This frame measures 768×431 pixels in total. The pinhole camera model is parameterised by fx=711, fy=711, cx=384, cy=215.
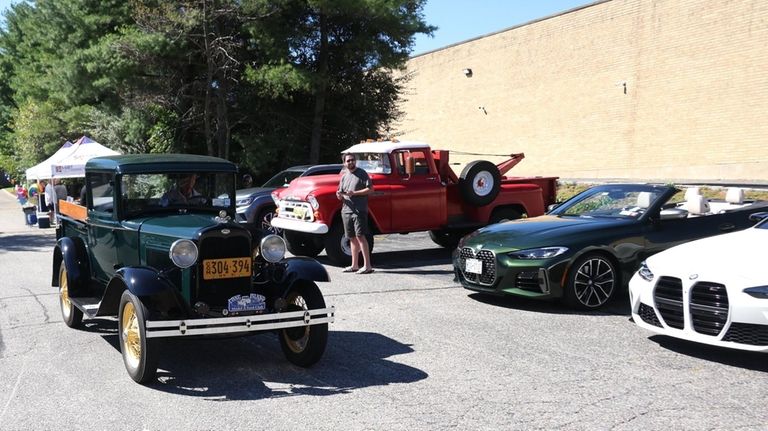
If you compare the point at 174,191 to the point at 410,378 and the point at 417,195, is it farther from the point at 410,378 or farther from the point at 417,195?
the point at 417,195

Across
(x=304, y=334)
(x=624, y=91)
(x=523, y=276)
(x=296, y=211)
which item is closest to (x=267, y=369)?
(x=304, y=334)

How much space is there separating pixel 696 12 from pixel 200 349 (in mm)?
26988

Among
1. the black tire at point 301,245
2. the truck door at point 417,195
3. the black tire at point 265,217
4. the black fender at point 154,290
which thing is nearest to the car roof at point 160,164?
the black fender at point 154,290

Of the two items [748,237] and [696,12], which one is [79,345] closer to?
[748,237]

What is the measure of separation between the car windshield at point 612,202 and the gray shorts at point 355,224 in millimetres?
2911

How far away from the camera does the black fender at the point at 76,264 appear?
7043 millimetres

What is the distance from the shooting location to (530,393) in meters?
5.18

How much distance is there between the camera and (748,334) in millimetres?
5496

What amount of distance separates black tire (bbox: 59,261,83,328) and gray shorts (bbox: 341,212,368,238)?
4.35m

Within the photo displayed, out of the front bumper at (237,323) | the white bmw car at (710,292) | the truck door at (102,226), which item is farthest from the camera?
the truck door at (102,226)

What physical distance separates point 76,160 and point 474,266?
14.3 metres

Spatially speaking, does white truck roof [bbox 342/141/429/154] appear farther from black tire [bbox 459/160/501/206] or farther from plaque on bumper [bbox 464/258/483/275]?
plaque on bumper [bbox 464/258/483/275]

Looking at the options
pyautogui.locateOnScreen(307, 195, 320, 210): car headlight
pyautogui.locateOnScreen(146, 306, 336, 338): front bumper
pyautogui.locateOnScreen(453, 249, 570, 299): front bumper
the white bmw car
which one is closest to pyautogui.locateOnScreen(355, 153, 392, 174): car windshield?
pyautogui.locateOnScreen(307, 195, 320, 210): car headlight

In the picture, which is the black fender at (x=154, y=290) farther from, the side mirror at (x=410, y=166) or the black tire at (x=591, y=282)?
the side mirror at (x=410, y=166)
